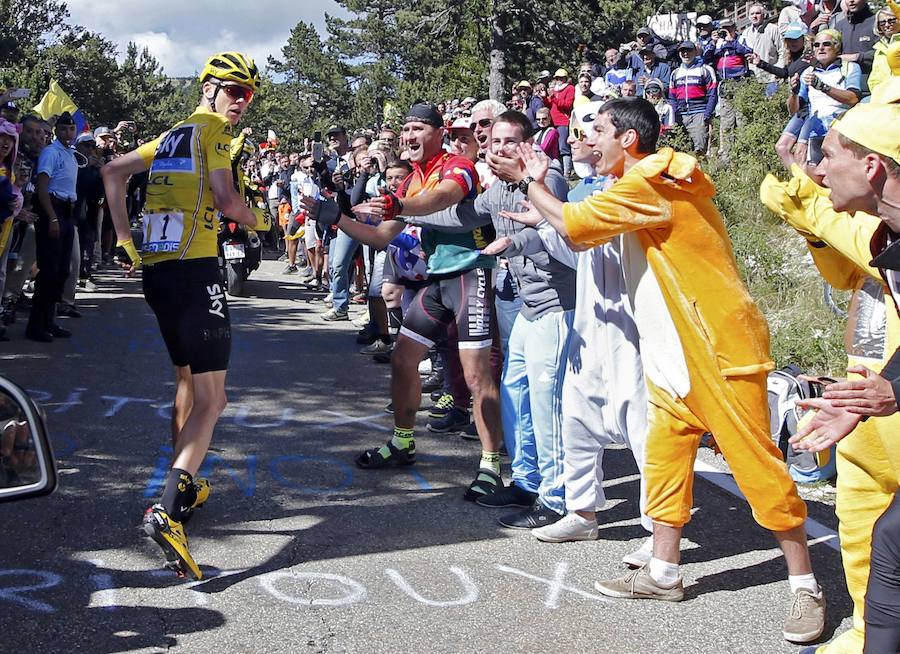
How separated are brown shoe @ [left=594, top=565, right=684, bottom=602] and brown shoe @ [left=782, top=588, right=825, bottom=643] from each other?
447mm

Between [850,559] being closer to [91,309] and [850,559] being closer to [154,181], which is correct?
[154,181]

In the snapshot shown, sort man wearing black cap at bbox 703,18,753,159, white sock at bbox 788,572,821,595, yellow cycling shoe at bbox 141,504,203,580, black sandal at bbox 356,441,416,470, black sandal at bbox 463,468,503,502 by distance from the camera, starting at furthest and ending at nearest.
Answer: man wearing black cap at bbox 703,18,753,159 < black sandal at bbox 356,441,416,470 < black sandal at bbox 463,468,503,502 < yellow cycling shoe at bbox 141,504,203,580 < white sock at bbox 788,572,821,595

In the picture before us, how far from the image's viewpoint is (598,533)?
16.1ft

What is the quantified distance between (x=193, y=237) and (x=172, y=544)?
137 centimetres

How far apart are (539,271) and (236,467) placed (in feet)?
6.77

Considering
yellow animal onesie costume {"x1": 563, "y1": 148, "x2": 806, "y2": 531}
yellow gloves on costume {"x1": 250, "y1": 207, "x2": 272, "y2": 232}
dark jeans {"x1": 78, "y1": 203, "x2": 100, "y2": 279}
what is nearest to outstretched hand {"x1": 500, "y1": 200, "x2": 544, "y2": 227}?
yellow animal onesie costume {"x1": 563, "y1": 148, "x2": 806, "y2": 531}

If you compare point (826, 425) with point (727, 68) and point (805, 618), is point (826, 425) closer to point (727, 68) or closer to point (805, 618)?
point (805, 618)

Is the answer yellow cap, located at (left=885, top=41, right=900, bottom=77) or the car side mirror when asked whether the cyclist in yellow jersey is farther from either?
yellow cap, located at (left=885, top=41, right=900, bottom=77)

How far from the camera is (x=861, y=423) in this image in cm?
329

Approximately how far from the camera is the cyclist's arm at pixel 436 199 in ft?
17.1

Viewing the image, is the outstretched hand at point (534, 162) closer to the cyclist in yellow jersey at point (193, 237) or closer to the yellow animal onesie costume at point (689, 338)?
the yellow animal onesie costume at point (689, 338)

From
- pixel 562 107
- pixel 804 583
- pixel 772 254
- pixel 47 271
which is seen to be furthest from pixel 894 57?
pixel 562 107

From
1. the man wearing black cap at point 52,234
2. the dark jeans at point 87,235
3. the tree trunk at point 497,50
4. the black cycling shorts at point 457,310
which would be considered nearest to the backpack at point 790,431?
Result: the black cycling shorts at point 457,310

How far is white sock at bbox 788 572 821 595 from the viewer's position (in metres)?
3.86
